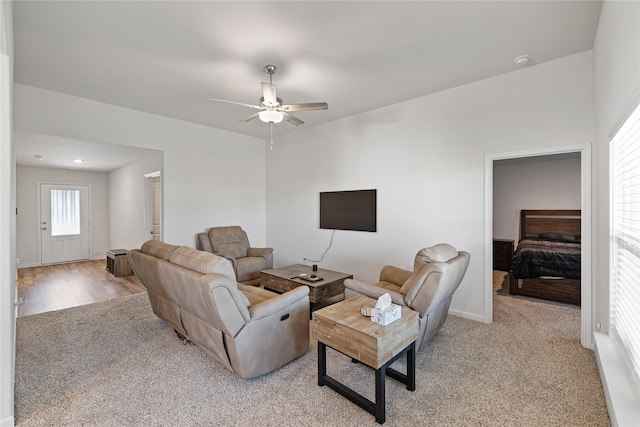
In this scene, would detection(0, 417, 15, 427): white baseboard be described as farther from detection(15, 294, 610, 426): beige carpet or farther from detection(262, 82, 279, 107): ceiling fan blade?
detection(262, 82, 279, 107): ceiling fan blade

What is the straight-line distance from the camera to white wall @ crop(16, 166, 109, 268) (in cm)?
666

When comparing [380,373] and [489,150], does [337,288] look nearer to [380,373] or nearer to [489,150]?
[380,373]

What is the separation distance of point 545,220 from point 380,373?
5850 mm

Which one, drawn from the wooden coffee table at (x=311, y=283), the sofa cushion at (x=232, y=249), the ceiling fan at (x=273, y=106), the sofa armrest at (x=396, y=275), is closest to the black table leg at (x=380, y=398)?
the sofa armrest at (x=396, y=275)

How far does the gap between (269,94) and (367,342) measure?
7.82 feet

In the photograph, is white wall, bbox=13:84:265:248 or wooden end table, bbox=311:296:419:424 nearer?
wooden end table, bbox=311:296:419:424

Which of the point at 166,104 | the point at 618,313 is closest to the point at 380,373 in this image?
the point at 618,313

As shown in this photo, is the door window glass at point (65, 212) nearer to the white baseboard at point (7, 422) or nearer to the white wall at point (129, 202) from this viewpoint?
the white wall at point (129, 202)

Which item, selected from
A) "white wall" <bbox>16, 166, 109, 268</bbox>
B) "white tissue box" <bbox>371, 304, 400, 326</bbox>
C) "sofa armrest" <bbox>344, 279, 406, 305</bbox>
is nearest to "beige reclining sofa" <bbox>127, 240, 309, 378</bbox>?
"sofa armrest" <bbox>344, 279, 406, 305</bbox>

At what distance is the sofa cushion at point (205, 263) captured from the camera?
2.13 m

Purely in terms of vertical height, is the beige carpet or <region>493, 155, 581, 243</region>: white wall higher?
<region>493, 155, 581, 243</region>: white wall

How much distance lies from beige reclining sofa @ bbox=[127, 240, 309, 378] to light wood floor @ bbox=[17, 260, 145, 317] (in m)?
2.57

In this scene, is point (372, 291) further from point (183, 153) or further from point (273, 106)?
point (183, 153)

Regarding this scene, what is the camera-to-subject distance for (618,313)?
2.11 metres
